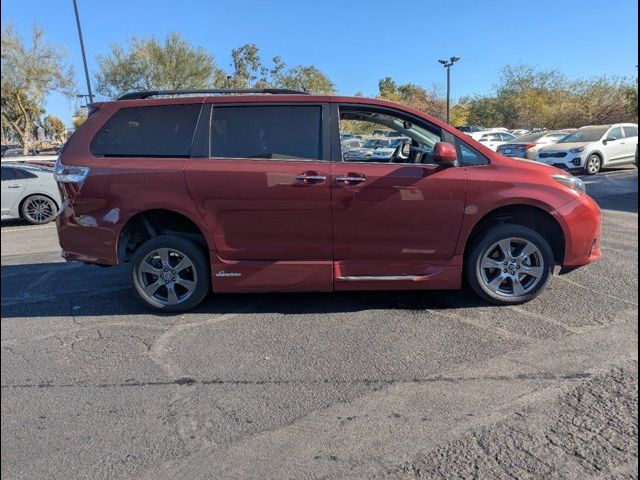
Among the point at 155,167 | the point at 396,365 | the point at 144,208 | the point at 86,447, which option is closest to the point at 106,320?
the point at 144,208

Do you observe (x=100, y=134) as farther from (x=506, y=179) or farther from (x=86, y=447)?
(x=506, y=179)

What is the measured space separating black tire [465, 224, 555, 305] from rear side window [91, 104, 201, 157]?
2.73m

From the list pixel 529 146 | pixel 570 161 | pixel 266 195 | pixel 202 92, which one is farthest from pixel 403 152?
pixel 529 146

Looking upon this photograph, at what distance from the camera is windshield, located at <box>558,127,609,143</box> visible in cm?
1610

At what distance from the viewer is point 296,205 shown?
409 centimetres

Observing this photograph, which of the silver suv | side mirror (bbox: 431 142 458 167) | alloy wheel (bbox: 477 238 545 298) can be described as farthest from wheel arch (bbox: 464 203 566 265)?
the silver suv

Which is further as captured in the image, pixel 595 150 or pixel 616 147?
pixel 616 147

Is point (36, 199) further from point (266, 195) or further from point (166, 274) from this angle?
point (266, 195)

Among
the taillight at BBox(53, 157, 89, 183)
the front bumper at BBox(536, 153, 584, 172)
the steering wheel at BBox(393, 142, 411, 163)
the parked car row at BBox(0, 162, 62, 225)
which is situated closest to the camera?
the taillight at BBox(53, 157, 89, 183)

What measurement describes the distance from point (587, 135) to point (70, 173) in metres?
17.2

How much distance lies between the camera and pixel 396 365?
131 inches

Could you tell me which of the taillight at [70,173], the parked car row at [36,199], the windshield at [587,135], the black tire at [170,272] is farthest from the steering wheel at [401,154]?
the windshield at [587,135]

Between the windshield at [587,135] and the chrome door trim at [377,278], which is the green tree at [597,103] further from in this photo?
the chrome door trim at [377,278]

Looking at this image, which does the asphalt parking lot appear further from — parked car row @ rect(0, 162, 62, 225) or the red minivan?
parked car row @ rect(0, 162, 62, 225)
